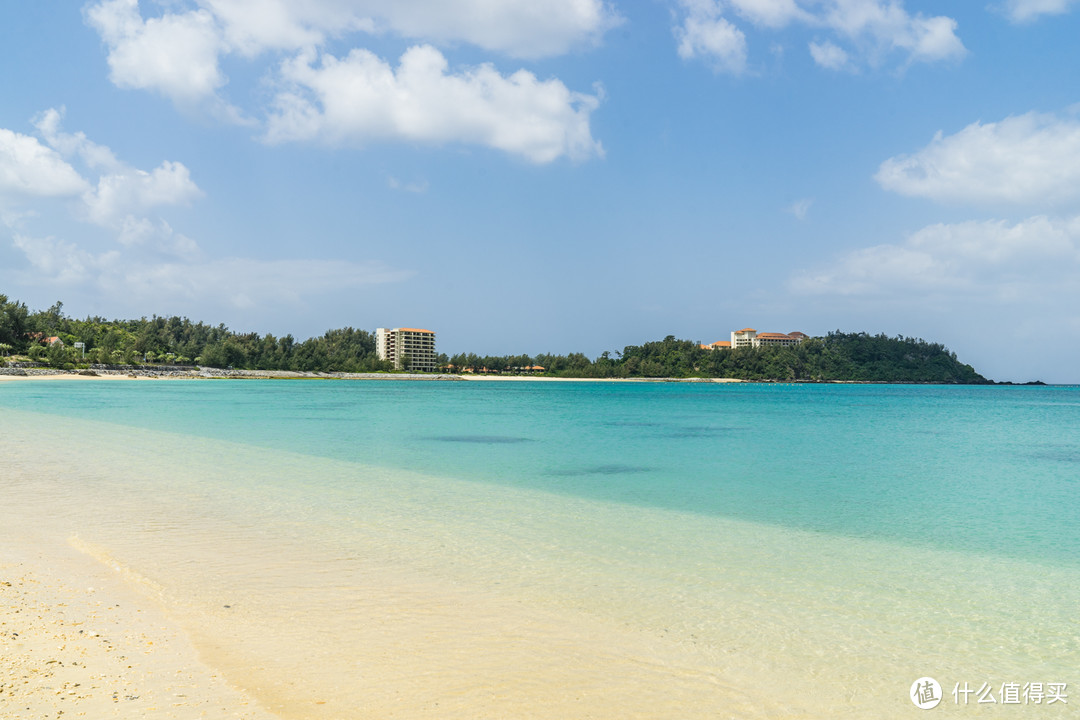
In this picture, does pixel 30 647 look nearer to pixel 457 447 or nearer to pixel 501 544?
pixel 501 544

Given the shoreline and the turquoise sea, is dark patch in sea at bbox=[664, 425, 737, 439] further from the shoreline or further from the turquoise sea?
the shoreline

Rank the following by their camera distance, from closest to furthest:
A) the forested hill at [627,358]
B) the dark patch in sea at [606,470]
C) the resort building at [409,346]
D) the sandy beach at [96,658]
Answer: the sandy beach at [96,658] < the dark patch in sea at [606,470] < the forested hill at [627,358] < the resort building at [409,346]

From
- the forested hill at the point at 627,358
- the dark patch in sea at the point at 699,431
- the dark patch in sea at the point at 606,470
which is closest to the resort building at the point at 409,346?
the forested hill at the point at 627,358

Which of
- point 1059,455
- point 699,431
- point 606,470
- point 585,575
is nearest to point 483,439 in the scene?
point 606,470

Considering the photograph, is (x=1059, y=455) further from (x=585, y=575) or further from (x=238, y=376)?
(x=238, y=376)

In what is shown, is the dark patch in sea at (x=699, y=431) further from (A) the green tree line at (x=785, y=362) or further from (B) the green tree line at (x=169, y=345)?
(A) the green tree line at (x=785, y=362)

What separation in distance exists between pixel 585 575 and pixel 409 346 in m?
175

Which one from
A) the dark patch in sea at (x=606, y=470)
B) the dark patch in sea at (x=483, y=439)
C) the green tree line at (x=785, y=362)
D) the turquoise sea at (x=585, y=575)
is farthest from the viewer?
the green tree line at (x=785, y=362)

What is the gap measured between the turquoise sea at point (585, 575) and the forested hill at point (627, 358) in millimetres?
116300

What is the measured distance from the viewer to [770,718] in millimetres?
3754

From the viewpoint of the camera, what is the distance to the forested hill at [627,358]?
123 meters

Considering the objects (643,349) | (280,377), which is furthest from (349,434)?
(643,349)

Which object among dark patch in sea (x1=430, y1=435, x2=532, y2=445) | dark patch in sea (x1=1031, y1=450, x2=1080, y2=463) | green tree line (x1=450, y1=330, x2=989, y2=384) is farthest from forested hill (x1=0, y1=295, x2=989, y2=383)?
dark patch in sea (x1=1031, y1=450, x2=1080, y2=463)

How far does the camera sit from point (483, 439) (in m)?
21.8
